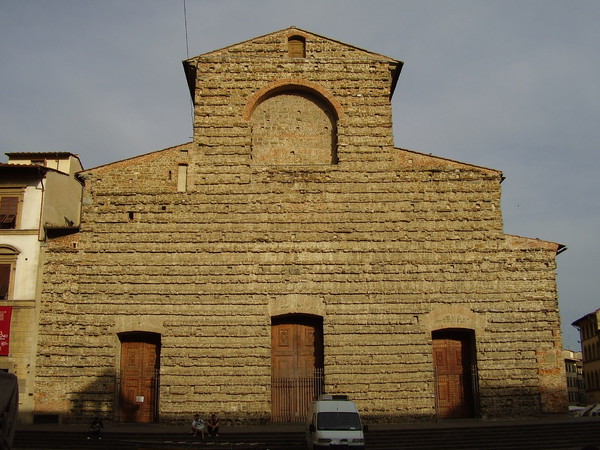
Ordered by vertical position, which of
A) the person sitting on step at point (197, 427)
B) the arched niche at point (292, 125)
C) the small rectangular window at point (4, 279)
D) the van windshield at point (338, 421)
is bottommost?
the person sitting on step at point (197, 427)

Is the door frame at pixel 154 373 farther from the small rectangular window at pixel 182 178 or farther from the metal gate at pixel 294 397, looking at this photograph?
the small rectangular window at pixel 182 178

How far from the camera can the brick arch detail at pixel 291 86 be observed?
2006cm

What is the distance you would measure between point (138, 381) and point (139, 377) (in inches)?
4.5

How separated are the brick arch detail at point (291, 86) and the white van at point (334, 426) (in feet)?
30.7

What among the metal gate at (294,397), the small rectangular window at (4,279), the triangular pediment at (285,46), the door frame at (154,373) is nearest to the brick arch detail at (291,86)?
the triangular pediment at (285,46)

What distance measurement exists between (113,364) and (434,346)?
9133mm

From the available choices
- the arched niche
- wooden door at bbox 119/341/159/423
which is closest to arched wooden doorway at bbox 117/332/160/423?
wooden door at bbox 119/341/159/423

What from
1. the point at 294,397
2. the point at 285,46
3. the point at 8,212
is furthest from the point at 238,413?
the point at 285,46

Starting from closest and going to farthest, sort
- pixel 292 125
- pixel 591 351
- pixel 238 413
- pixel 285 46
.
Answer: pixel 238 413
pixel 292 125
pixel 285 46
pixel 591 351

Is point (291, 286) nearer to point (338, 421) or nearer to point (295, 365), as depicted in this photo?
point (295, 365)

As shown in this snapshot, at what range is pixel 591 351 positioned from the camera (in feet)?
140

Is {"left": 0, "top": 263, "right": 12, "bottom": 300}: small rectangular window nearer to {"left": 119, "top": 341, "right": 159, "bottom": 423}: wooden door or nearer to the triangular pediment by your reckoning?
{"left": 119, "top": 341, "right": 159, "bottom": 423}: wooden door

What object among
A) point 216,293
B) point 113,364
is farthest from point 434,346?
point 113,364

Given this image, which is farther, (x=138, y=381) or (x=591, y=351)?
(x=591, y=351)
